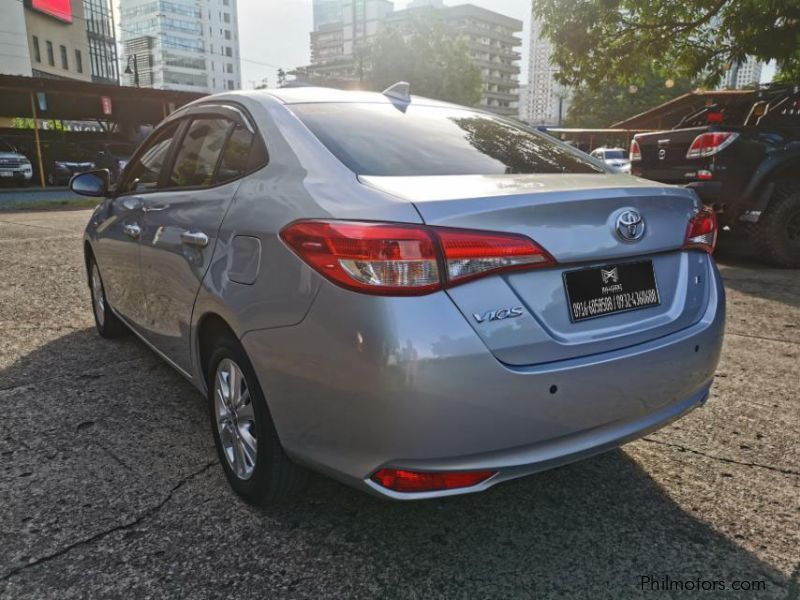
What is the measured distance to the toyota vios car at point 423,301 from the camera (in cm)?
182

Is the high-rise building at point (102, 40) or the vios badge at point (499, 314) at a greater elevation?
the high-rise building at point (102, 40)

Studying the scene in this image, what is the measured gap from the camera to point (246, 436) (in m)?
2.44

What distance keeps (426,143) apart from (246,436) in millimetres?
1295

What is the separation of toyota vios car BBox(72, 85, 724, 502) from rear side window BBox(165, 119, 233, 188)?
0.06 m

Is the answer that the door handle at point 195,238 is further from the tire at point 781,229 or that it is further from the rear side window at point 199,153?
the tire at point 781,229

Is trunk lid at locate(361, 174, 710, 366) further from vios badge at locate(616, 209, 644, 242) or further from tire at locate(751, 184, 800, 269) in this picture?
tire at locate(751, 184, 800, 269)

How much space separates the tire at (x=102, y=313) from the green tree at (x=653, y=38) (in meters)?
9.83

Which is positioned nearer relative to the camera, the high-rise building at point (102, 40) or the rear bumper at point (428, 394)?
the rear bumper at point (428, 394)

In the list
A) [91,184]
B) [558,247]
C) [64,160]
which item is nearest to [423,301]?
[558,247]

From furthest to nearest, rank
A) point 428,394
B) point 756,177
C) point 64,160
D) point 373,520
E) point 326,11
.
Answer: point 326,11
point 64,160
point 756,177
point 373,520
point 428,394

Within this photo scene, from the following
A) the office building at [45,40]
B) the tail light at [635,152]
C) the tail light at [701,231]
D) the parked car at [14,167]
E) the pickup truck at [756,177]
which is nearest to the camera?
the tail light at [701,231]

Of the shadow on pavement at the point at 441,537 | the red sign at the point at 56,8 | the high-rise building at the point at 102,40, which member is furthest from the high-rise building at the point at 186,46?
the shadow on pavement at the point at 441,537

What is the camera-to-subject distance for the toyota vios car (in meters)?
1.82

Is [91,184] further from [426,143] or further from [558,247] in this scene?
[558,247]
